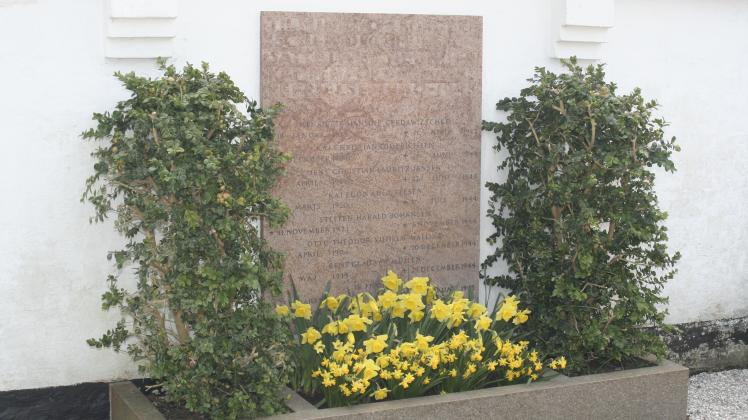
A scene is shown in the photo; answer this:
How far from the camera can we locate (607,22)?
20.9 feet

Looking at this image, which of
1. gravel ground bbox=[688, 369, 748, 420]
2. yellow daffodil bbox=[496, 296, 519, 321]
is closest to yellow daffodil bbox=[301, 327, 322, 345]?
yellow daffodil bbox=[496, 296, 519, 321]

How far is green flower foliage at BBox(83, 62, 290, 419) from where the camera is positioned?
476 cm

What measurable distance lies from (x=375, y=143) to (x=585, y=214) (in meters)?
1.23

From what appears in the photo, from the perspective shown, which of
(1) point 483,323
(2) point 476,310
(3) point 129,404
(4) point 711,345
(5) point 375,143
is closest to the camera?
(3) point 129,404

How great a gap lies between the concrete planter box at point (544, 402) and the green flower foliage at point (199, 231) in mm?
256

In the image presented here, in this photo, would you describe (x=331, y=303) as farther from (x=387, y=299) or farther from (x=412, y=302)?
(x=412, y=302)

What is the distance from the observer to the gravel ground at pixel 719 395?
6.54 m

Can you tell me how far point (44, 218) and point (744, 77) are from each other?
4.73 meters

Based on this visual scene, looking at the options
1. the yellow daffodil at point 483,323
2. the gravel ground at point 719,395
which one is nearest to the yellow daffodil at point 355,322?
the yellow daffodil at point 483,323

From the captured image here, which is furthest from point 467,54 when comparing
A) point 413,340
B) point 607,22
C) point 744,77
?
point 744,77

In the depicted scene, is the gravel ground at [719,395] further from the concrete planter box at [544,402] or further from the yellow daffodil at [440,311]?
the yellow daffodil at [440,311]

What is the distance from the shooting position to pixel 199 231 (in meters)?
4.80

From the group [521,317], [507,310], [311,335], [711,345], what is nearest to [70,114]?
[311,335]

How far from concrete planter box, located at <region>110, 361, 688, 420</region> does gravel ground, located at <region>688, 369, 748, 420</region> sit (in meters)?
0.68
